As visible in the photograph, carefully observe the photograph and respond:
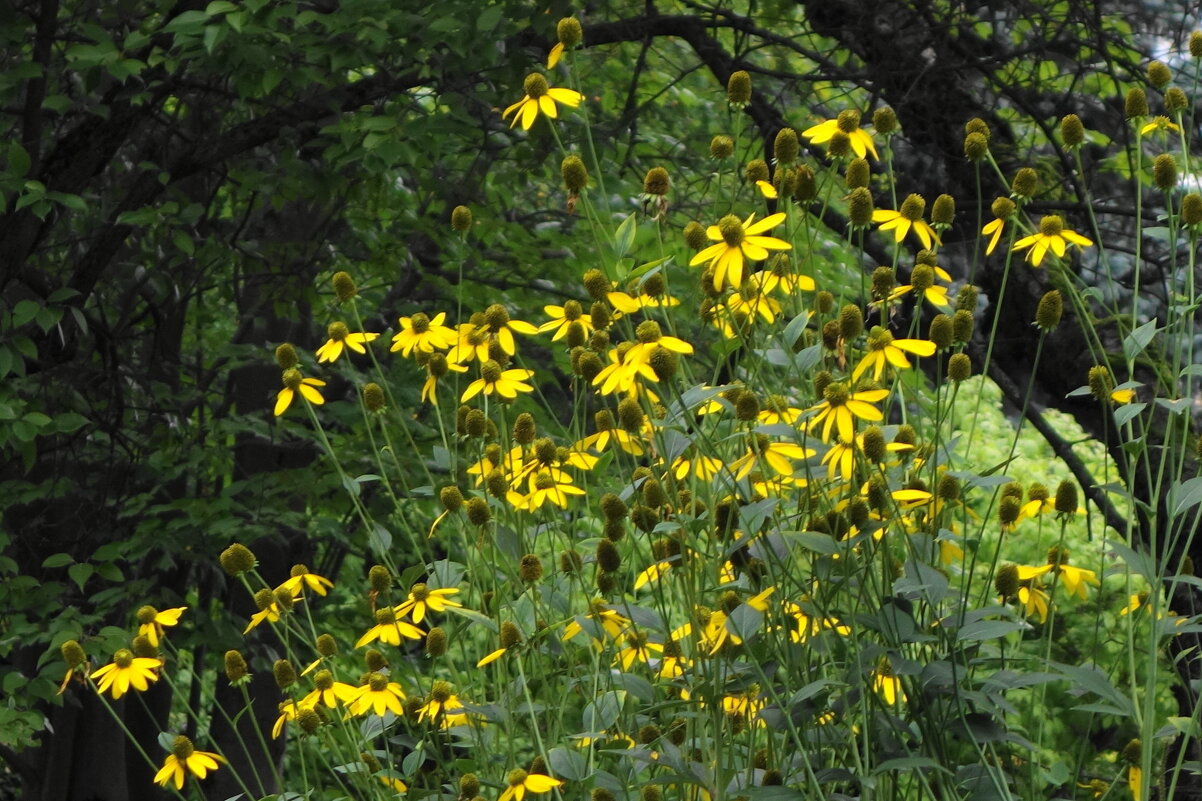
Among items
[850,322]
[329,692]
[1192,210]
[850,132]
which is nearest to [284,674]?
[329,692]

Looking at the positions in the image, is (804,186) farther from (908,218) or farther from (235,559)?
(235,559)

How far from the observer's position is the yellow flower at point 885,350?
58.4 inches

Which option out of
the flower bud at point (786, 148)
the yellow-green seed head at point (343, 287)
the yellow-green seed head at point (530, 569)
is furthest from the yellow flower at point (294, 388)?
the flower bud at point (786, 148)

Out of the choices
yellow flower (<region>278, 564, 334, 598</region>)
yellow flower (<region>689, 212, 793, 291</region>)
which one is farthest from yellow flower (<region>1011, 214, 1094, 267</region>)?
yellow flower (<region>278, 564, 334, 598</region>)

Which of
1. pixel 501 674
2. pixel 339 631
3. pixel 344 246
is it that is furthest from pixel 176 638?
pixel 501 674

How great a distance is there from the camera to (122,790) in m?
5.26

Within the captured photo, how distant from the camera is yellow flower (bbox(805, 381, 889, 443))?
1.39 m

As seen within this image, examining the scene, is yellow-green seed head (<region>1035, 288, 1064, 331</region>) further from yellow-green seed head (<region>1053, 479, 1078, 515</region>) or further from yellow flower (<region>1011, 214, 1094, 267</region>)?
yellow-green seed head (<region>1053, 479, 1078, 515</region>)

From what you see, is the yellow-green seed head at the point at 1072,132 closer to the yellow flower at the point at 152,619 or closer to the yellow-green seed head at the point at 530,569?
the yellow-green seed head at the point at 530,569

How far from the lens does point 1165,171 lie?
1.60 meters

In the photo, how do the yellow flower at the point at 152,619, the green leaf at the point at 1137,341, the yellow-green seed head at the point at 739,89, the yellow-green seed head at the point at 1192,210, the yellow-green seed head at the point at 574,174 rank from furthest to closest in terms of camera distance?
1. the yellow flower at the point at 152,619
2. the yellow-green seed head at the point at 739,89
3. the yellow-green seed head at the point at 574,174
4. the yellow-green seed head at the point at 1192,210
5. the green leaf at the point at 1137,341

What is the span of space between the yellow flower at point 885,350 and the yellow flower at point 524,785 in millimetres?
510

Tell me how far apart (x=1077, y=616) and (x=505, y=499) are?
4272mm

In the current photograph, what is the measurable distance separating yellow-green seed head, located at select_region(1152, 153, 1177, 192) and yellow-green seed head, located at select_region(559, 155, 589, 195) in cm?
63
